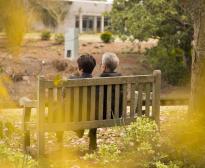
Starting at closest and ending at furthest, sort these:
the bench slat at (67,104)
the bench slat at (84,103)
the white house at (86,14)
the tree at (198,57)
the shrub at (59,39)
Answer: the bench slat at (67,104) → the bench slat at (84,103) → the tree at (198,57) → the shrub at (59,39) → the white house at (86,14)

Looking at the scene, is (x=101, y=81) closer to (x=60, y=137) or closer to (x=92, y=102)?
(x=92, y=102)

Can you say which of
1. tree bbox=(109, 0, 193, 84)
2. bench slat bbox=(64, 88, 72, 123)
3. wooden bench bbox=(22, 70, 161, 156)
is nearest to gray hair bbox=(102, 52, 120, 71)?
wooden bench bbox=(22, 70, 161, 156)

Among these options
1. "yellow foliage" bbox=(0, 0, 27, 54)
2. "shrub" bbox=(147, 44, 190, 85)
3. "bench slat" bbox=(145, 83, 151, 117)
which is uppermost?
"yellow foliage" bbox=(0, 0, 27, 54)

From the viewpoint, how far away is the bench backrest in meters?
5.75

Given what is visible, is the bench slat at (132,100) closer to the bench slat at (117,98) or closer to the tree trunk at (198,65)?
the bench slat at (117,98)

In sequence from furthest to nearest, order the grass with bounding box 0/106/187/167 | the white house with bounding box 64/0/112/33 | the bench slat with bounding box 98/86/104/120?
the white house with bounding box 64/0/112/33 < the bench slat with bounding box 98/86/104/120 < the grass with bounding box 0/106/187/167

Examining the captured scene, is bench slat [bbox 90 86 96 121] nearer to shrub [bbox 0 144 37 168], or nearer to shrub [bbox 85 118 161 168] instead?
shrub [bbox 85 118 161 168]

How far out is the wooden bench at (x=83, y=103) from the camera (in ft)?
18.9

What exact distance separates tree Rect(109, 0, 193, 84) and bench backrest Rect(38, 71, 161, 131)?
15.4 metres

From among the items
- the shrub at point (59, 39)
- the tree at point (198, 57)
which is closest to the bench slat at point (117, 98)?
the tree at point (198, 57)

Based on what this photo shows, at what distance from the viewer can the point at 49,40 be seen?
112 ft

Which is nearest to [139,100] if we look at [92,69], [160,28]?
[92,69]

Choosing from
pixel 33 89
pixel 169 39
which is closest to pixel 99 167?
pixel 33 89

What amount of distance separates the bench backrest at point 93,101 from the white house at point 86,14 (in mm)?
46483
